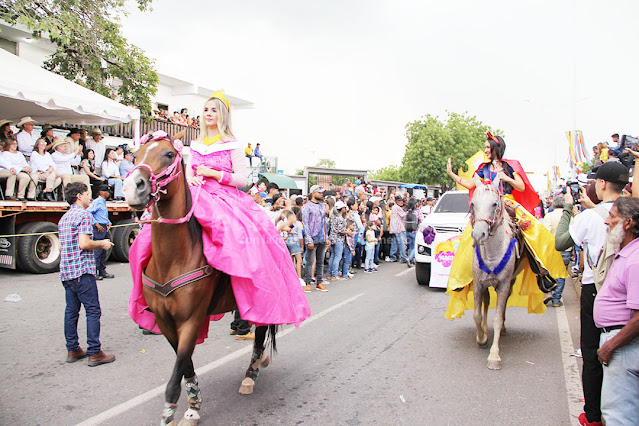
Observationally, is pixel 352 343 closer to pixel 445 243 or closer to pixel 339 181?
pixel 445 243

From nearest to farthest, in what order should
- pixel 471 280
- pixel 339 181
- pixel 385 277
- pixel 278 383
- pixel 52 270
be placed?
pixel 278 383 < pixel 471 280 < pixel 52 270 < pixel 385 277 < pixel 339 181

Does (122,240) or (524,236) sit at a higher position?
(524,236)

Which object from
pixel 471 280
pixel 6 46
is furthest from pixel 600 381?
pixel 6 46

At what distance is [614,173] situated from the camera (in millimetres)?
3592

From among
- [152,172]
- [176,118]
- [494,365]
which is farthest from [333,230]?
[176,118]

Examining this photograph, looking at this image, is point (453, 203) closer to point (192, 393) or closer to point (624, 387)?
point (624, 387)

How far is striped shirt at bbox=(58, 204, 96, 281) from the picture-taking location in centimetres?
498

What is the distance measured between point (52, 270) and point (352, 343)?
26.5ft

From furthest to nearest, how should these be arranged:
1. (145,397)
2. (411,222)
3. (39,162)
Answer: (411,222) < (39,162) < (145,397)

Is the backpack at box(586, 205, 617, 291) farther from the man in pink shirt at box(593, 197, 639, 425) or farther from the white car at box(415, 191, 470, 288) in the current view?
the white car at box(415, 191, 470, 288)

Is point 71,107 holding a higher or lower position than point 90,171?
higher

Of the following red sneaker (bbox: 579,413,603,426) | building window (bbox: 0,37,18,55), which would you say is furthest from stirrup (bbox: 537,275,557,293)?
building window (bbox: 0,37,18,55)

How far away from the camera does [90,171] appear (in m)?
12.6

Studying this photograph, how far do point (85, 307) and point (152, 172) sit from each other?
114 inches
